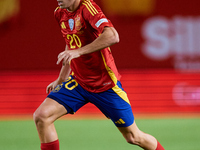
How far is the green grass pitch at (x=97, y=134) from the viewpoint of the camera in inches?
215

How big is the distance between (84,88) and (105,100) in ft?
0.76

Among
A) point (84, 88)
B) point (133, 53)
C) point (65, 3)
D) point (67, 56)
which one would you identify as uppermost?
point (133, 53)

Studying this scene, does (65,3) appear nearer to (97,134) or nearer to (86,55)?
(86,55)

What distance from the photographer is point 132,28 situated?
8.57m

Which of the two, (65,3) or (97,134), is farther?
(97,134)

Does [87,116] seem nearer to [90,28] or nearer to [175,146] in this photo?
[175,146]

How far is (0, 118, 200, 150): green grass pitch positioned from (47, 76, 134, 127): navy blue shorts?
4.38 feet

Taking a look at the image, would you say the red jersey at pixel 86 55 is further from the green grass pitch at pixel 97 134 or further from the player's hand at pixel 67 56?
the green grass pitch at pixel 97 134

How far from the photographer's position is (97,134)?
20.7 feet

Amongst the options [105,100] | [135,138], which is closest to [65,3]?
[105,100]

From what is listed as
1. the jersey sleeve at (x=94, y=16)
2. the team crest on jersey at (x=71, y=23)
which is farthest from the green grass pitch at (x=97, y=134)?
the jersey sleeve at (x=94, y=16)

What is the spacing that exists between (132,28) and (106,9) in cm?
64

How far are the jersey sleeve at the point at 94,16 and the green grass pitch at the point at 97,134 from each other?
207 cm

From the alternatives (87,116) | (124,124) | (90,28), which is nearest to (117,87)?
(124,124)
